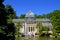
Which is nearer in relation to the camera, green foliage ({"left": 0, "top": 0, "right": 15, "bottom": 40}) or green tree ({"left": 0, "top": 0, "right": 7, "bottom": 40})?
green tree ({"left": 0, "top": 0, "right": 7, "bottom": 40})

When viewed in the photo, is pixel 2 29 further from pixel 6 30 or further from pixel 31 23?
pixel 31 23

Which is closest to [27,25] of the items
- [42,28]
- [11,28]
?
[42,28]

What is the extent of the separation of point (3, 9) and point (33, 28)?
49.2 meters

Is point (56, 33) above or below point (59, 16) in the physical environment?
below

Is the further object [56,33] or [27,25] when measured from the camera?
[27,25]

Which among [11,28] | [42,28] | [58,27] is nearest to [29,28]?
[42,28]

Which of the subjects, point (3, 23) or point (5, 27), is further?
point (3, 23)

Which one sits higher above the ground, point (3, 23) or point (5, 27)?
point (3, 23)

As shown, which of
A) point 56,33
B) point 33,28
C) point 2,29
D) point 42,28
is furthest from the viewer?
point 33,28

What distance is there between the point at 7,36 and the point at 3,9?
1706 mm

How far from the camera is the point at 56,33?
45062 millimetres

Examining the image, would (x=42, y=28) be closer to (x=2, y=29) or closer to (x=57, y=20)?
(x=57, y=20)

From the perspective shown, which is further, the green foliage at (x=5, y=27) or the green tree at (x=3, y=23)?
the green foliage at (x=5, y=27)

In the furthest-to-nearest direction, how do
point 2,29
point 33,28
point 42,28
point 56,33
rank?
point 33,28
point 42,28
point 56,33
point 2,29
